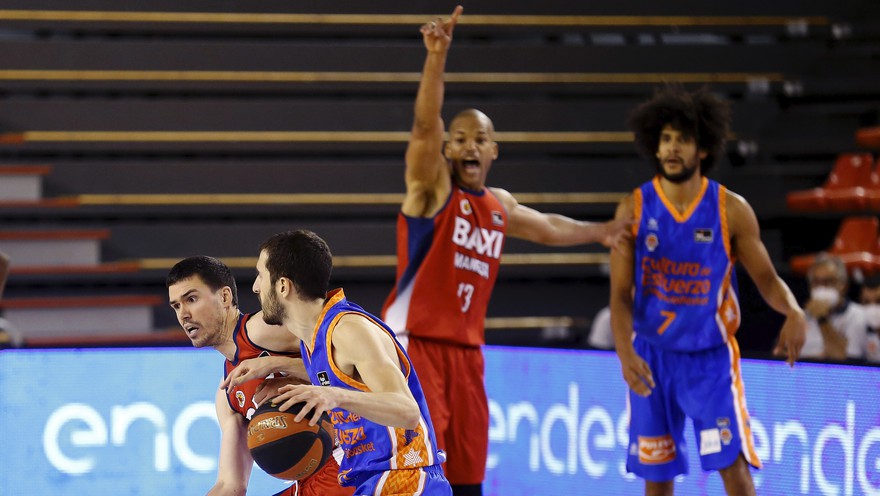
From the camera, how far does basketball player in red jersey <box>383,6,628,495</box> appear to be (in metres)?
4.98

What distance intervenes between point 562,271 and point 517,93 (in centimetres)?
152

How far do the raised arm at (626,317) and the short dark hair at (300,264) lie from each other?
6.03 ft

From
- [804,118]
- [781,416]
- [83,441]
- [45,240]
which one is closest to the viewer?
[781,416]

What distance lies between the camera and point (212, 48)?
30.5ft

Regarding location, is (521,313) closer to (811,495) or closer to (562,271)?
(562,271)

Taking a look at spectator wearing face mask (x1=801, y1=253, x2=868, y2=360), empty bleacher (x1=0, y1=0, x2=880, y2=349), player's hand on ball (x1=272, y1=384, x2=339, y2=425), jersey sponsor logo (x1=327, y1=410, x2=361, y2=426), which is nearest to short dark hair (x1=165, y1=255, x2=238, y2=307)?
jersey sponsor logo (x1=327, y1=410, x2=361, y2=426)

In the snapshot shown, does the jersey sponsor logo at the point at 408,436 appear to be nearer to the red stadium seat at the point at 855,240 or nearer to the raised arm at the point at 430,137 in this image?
the raised arm at the point at 430,137

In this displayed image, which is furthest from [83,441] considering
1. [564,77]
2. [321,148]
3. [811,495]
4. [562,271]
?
[564,77]

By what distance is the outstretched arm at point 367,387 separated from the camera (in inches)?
118

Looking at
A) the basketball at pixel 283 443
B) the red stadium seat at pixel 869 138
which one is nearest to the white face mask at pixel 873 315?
the red stadium seat at pixel 869 138

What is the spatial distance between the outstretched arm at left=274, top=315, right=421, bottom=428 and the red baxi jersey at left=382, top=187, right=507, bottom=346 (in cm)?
171

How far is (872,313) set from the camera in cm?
750

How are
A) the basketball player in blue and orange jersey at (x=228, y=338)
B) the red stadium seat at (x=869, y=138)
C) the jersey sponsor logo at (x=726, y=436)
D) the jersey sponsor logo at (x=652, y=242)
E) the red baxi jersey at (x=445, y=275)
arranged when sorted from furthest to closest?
the red stadium seat at (x=869, y=138), the red baxi jersey at (x=445, y=275), the jersey sponsor logo at (x=652, y=242), the jersey sponsor logo at (x=726, y=436), the basketball player in blue and orange jersey at (x=228, y=338)

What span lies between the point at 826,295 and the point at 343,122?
418 cm
